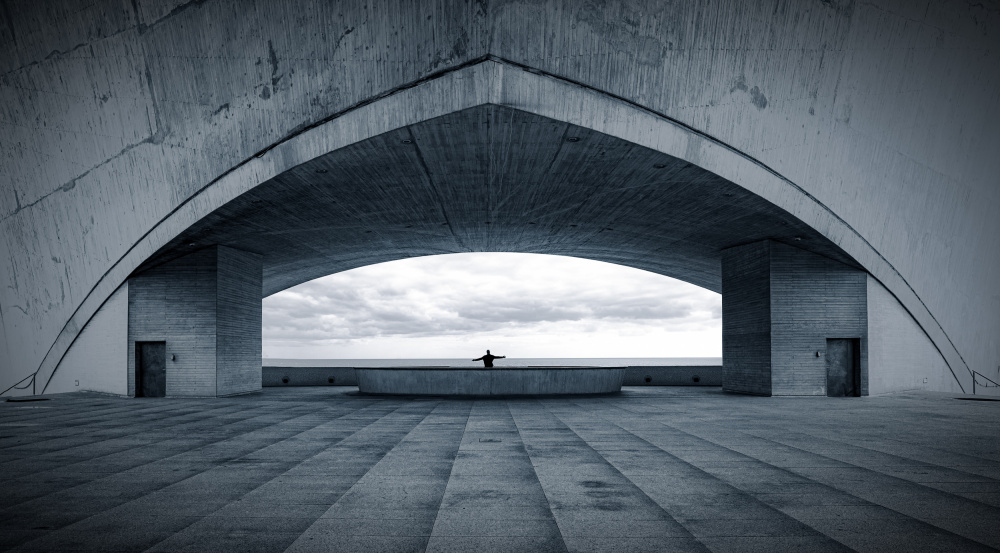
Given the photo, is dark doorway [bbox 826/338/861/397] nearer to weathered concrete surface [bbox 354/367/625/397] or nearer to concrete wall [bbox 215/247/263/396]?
weathered concrete surface [bbox 354/367/625/397]

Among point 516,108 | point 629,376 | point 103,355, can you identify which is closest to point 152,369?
point 103,355

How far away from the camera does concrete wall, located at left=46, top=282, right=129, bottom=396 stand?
21.0m

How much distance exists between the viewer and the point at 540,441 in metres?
9.98

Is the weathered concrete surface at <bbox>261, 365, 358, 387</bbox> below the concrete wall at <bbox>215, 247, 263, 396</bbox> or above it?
below

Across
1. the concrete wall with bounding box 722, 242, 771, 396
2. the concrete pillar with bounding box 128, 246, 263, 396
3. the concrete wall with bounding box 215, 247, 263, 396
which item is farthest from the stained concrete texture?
the concrete wall with bounding box 722, 242, 771, 396

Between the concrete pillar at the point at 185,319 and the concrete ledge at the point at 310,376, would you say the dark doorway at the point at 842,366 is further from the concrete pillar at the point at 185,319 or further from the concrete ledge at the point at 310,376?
the concrete pillar at the point at 185,319

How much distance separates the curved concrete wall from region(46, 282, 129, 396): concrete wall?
23.4 inches

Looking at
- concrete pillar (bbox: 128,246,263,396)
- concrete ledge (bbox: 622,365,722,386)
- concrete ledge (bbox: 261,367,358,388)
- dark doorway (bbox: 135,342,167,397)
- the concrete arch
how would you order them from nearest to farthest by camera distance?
the concrete arch
concrete pillar (bbox: 128,246,263,396)
dark doorway (bbox: 135,342,167,397)
concrete ledge (bbox: 261,367,358,388)
concrete ledge (bbox: 622,365,722,386)

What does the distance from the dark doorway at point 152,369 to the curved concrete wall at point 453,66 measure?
2184mm

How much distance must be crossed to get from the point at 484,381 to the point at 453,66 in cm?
1013

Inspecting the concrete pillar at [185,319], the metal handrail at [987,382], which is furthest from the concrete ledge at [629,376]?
the metal handrail at [987,382]

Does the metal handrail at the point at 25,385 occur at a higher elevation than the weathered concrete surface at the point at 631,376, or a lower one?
higher

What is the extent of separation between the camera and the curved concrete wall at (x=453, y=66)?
14898mm

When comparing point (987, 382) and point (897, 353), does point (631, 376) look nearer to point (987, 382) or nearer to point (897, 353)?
point (897, 353)
